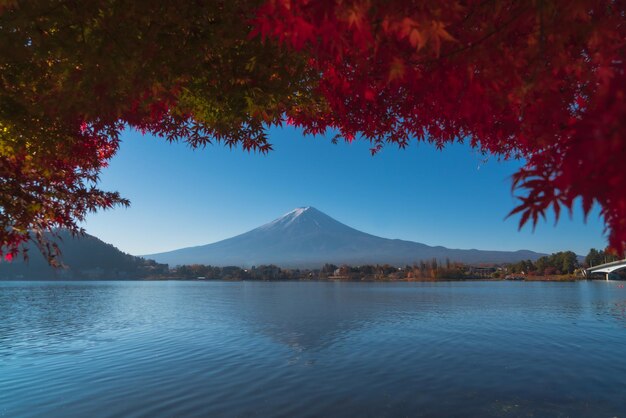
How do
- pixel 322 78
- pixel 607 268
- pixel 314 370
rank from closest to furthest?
pixel 322 78 → pixel 314 370 → pixel 607 268

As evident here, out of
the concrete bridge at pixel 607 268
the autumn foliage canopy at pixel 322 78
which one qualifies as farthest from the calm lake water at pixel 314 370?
the concrete bridge at pixel 607 268

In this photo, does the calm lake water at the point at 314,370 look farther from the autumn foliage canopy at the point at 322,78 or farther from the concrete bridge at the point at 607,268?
the concrete bridge at the point at 607,268

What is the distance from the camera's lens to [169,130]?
880 centimetres

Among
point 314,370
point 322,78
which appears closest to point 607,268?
point 314,370

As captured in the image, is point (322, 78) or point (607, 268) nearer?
point (322, 78)

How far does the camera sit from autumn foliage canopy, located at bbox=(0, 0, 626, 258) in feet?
7.97

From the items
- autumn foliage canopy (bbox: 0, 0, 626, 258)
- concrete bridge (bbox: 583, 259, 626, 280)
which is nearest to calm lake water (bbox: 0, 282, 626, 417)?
autumn foliage canopy (bbox: 0, 0, 626, 258)

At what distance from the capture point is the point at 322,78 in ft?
22.0

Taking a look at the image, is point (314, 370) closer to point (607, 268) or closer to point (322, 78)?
point (322, 78)

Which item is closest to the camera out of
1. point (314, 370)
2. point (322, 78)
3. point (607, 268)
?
point (322, 78)

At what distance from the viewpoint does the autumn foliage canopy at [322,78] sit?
2430mm

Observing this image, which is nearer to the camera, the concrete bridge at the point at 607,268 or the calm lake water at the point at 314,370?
the calm lake water at the point at 314,370

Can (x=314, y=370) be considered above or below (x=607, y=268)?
below

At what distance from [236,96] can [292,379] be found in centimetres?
1189
